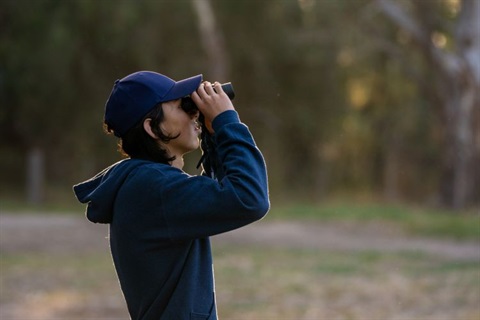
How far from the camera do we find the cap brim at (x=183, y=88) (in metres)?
2.47

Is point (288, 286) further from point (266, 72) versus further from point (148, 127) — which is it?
point (266, 72)

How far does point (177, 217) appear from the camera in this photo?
2396 millimetres

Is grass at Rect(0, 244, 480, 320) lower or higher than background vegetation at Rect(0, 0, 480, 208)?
lower

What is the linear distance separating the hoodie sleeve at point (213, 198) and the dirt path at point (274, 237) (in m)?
10.3

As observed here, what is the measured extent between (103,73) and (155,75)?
848 inches

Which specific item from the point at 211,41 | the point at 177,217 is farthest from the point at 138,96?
the point at 211,41

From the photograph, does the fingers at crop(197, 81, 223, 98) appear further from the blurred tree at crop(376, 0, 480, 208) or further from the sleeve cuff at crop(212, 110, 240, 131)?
the blurred tree at crop(376, 0, 480, 208)

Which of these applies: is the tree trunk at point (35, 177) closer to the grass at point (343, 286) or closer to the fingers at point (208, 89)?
the grass at point (343, 286)

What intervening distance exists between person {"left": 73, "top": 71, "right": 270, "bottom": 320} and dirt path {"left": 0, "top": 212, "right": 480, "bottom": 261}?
10223 millimetres

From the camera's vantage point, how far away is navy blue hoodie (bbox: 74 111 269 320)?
7.80 ft

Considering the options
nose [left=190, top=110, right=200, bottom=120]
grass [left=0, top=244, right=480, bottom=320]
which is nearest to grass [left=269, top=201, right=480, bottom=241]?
grass [left=0, top=244, right=480, bottom=320]

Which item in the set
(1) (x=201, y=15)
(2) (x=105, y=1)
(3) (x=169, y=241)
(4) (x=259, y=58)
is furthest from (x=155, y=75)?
(4) (x=259, y=58)

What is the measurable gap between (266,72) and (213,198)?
957 inches

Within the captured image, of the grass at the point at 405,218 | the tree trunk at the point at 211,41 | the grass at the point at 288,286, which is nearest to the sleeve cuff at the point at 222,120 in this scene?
the grass at the point at 288,286
